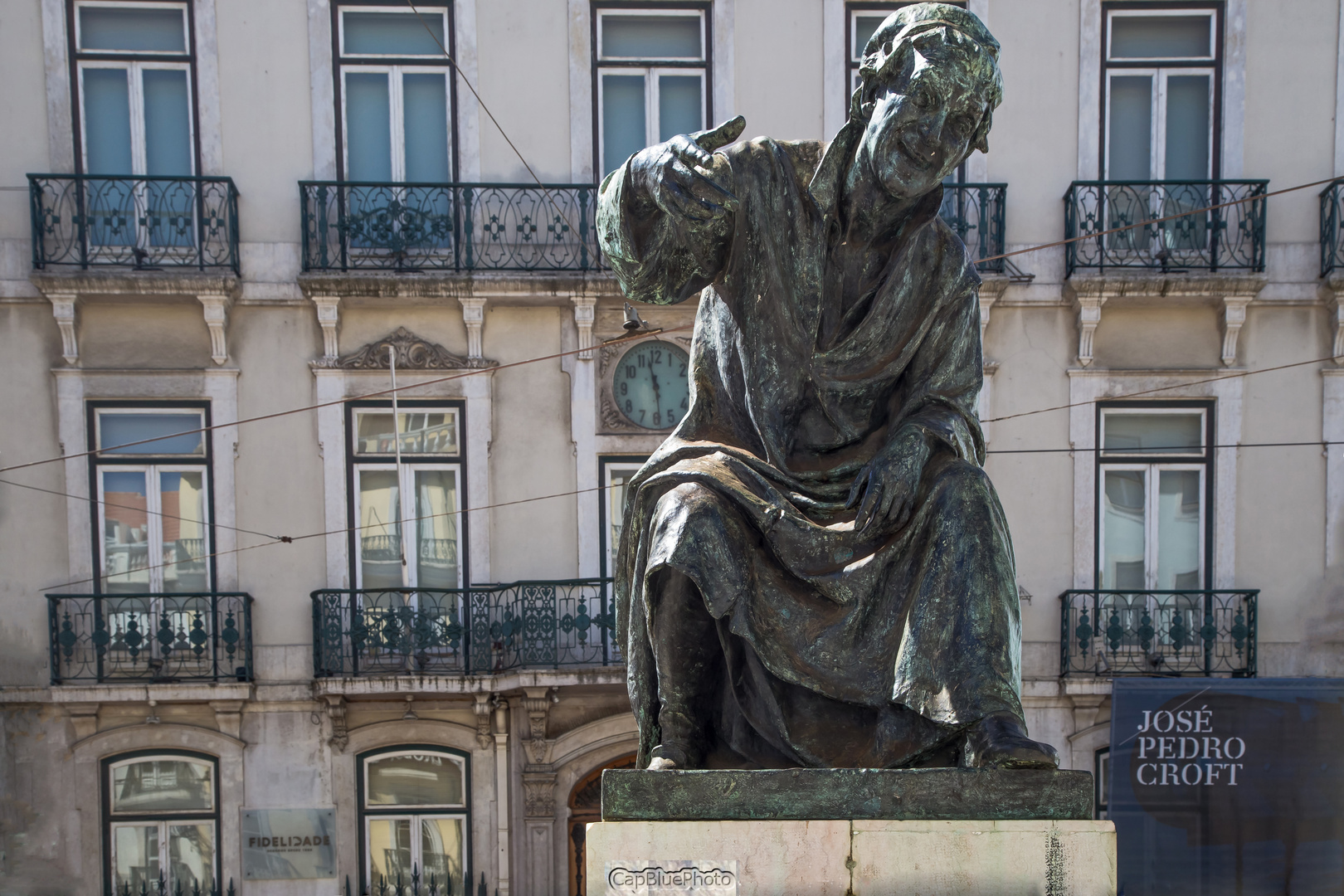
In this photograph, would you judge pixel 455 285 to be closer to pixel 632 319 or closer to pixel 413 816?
pixel 632 319

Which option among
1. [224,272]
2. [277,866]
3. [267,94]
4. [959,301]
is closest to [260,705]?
[277,866]

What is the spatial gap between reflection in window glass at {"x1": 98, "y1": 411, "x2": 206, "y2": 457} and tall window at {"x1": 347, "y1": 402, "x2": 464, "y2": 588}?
1.51m

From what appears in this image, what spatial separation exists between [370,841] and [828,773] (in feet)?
41.9

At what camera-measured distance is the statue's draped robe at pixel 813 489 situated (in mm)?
3088

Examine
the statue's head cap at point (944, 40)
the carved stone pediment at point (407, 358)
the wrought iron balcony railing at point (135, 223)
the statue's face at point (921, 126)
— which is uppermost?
the wrought iron balcony railing at point (135, 223)

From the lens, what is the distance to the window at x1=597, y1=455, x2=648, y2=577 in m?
14.8

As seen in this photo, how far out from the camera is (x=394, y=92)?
591 inches

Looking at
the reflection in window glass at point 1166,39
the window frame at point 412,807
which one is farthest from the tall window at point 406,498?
the reflection in window glass at point 1166,39

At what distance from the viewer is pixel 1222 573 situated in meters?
15.0

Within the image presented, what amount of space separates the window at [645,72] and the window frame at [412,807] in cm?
583

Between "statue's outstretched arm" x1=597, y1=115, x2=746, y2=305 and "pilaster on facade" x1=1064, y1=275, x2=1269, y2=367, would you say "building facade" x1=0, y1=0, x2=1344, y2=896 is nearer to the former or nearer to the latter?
"pilaster on facade" x1=1064, y1=275, x2=1269, y2=367

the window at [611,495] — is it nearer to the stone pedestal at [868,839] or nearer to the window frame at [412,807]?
the window frame at [412,807]

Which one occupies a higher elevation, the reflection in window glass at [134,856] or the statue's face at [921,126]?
the statue's face at [921,126]

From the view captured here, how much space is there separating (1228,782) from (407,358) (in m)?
8.61
